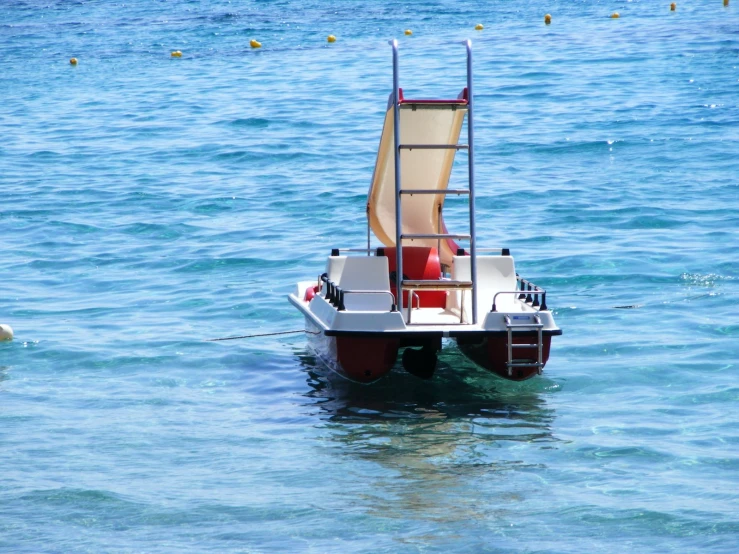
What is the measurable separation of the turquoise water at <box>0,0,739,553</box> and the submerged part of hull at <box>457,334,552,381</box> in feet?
0.96

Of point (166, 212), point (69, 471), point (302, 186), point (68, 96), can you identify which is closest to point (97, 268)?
point (166, 212)

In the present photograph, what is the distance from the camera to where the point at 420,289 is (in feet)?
A: 33.9

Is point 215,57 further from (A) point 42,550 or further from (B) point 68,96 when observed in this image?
(A) point 42,550

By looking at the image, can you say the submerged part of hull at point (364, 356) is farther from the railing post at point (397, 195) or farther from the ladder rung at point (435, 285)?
the ladder rung at point (435, 285)

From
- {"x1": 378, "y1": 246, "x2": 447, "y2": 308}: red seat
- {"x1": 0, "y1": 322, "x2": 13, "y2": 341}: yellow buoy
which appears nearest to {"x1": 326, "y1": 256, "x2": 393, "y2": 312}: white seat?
{"x1": 378, "y1": 246, "x2": 447, "y2": 308}: red seat

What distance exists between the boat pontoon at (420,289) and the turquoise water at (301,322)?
450 mm

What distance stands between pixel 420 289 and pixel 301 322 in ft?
13.2

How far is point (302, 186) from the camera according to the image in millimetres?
22500

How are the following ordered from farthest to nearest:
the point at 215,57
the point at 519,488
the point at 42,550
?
1. the point at 215,57
2. the point at 519,488
3. the point at 42,550

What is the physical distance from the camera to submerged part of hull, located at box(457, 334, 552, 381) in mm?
10180

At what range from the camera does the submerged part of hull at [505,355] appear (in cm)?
1018

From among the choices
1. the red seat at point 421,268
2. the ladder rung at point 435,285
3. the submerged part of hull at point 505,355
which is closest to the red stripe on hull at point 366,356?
the ladder rung at point 435,285

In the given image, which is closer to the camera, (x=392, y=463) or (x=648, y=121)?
(x=392, y=463)

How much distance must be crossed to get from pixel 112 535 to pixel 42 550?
0.49 metres
